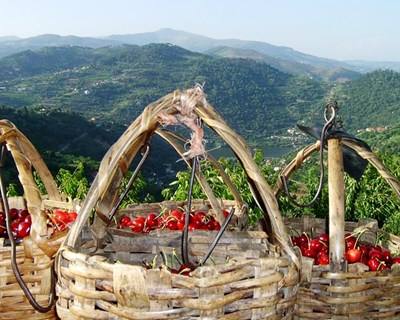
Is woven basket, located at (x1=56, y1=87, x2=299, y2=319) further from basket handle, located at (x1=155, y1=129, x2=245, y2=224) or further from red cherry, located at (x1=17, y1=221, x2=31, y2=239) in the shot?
basket handle, located at (x1=155, y1=129, x2=245, y2=224)

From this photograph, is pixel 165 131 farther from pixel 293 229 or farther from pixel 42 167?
pixel 293 229

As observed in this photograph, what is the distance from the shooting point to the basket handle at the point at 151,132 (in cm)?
157

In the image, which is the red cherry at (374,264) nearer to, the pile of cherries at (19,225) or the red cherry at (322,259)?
the red cherry at (322,259)

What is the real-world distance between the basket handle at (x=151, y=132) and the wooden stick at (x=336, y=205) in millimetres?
454

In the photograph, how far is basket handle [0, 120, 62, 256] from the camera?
6.08ft

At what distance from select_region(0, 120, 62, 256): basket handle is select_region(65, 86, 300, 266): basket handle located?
0.22 m

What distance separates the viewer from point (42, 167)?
2.25 metres

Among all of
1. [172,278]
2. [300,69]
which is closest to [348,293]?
[172,278]

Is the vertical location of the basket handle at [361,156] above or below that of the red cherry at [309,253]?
above

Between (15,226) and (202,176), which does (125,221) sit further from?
(15,226)

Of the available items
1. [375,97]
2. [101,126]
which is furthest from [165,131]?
[375,97]

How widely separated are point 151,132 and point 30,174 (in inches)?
20.7

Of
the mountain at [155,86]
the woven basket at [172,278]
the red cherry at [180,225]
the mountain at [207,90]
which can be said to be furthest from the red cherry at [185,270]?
the mountain at [155,86]

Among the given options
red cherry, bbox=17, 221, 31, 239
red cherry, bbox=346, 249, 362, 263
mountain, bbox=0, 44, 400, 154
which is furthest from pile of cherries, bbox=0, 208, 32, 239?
mountain, bbox=0, 44, 400, 154
